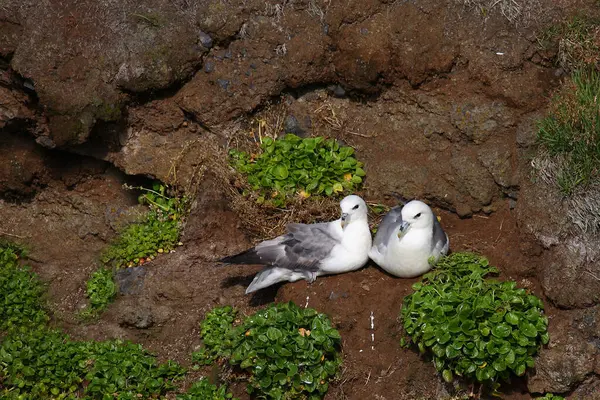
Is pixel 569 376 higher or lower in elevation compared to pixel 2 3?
lower

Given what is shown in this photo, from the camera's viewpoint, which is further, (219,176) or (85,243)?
(85,243)

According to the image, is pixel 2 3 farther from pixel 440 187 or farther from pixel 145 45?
pixel 440 187

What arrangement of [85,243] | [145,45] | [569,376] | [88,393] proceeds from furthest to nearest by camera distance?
[85,243], [145,45], [88,393], [569,376]

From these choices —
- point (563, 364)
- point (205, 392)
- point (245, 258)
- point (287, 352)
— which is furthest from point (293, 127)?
point (563, 364)

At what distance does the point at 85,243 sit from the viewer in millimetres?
7957

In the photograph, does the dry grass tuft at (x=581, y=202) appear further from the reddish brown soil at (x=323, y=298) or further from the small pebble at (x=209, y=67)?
the small pebble at (x=209, y=67)

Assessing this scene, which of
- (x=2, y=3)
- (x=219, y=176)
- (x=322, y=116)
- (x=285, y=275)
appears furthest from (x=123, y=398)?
(x=2, y=3)

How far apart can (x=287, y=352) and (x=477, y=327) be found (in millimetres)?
1258

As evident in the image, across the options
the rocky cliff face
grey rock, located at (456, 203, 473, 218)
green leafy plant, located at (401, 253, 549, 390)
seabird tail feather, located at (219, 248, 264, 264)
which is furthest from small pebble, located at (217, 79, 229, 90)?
green leafy plant, located at (401, 253, 549, 390)

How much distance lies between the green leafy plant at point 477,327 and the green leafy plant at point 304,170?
1435 millimetres

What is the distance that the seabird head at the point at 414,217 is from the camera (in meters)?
6.18

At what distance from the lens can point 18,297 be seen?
7207mm

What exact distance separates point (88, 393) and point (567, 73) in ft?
14.3

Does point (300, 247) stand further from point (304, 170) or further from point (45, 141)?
point (45, 141)
